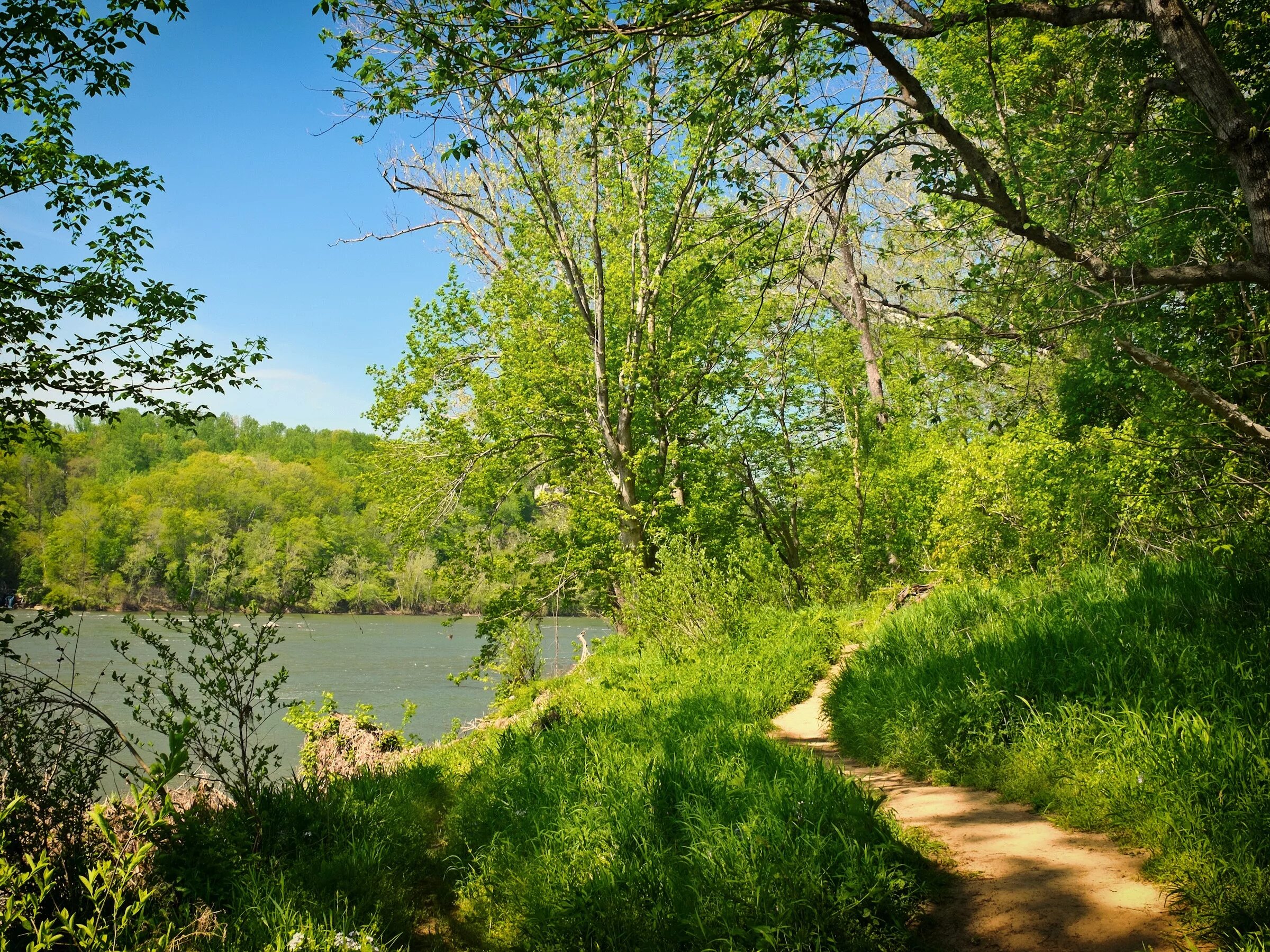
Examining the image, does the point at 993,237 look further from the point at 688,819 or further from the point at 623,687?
the point at 688,819

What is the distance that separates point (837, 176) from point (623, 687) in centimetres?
539

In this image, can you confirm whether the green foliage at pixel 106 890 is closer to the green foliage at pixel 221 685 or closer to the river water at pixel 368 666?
the green foliage at pixel 221 685

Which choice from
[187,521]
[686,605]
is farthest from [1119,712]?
[187,521]

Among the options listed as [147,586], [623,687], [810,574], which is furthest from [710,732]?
[147,586]

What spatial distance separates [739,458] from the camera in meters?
17.2

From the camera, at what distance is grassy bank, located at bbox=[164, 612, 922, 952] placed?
3.12m

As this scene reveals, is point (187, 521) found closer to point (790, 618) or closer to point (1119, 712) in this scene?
point (790, 618)

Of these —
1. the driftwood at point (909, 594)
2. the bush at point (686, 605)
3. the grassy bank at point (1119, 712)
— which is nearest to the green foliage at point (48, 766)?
the grassy bank at point (1119, 712)

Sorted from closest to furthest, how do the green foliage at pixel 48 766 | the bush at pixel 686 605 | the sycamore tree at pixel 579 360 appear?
the green foliage at pixel 48 766
the bush at pixel 686 605
the sycamore tree at pixel 579 360

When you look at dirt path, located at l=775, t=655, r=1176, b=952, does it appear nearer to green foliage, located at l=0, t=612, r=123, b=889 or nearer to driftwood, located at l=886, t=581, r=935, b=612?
green foliage, located at l=0, t=612, r=123, b=889

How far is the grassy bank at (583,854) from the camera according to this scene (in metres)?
3.12

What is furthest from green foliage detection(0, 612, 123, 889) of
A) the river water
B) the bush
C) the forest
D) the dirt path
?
the bush

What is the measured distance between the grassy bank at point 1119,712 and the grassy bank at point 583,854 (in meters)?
1.02

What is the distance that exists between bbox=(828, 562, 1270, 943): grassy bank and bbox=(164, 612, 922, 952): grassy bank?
1017 millimetres
